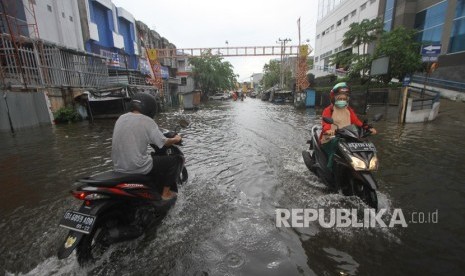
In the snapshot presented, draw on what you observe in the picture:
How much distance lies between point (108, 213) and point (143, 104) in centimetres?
132

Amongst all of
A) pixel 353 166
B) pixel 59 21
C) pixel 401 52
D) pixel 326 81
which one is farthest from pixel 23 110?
pixel 326 81

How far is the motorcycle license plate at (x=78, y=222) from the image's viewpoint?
8.05 ft

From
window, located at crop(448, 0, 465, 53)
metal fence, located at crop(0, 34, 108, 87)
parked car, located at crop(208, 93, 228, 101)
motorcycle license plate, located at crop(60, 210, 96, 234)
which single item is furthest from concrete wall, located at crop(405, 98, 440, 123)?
parked car, located at crop(208, 93, 228, 101)

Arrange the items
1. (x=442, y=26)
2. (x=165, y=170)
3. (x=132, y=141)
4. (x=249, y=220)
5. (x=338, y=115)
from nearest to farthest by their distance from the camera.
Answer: (x=132, y=141), (x=165, y=170), (x=249, y=220), (x=338, y=115), (x=442, y=26)

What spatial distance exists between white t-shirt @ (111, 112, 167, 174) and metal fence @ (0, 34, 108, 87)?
12388 millimetres

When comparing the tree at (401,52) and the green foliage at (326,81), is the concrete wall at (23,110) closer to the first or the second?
the tree at (401,52)

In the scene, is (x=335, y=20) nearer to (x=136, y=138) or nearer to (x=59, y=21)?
(x=59, y=21)

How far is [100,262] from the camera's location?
2787mm

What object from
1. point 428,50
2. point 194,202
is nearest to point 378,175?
point 194,202

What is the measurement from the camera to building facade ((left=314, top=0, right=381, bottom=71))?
3105cm

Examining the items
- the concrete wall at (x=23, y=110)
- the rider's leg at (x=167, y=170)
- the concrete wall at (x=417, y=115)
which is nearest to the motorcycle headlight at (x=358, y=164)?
the rider's leg at (x=167, y=170)

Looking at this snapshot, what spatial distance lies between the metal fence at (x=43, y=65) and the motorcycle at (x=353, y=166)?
14054 mm

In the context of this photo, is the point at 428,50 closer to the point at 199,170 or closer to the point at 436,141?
the point at 436,141

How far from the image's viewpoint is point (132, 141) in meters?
3.06
